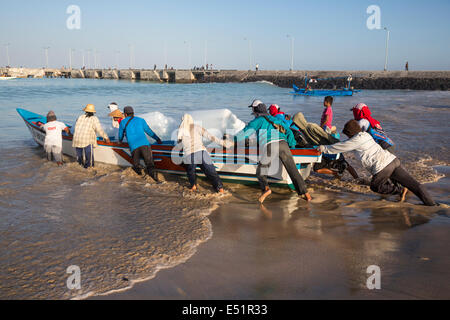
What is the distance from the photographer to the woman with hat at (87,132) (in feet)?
26.0

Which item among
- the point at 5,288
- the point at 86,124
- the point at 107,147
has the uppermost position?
the point at 86,124

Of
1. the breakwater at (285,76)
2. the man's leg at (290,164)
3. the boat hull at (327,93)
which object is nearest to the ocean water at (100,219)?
the man's leg at (290,164)

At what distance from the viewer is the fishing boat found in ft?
20.8

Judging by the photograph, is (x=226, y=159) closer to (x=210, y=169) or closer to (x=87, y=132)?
(x=210, y=169)

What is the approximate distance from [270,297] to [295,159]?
3.39 meters

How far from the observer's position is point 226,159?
6.89m

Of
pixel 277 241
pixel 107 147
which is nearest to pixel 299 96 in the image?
pixel 107 147

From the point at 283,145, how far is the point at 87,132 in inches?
190

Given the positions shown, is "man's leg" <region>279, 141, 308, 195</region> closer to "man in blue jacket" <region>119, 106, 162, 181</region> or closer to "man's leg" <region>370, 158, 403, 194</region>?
"man's leg" <region>370, 158, 403, 194</region>

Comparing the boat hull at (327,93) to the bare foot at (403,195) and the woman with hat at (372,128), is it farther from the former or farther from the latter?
the bare foot at (403,195)

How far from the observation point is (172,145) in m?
7.39

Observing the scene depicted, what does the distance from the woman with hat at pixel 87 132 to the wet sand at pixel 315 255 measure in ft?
13.1

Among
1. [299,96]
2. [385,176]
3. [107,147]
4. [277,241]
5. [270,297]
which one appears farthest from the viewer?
[299,96]

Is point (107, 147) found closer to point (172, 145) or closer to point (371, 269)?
point (172, 145)
